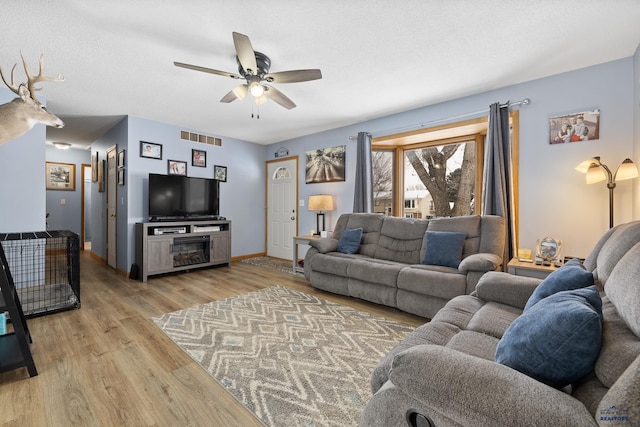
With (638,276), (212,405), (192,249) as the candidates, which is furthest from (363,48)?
(192,249)

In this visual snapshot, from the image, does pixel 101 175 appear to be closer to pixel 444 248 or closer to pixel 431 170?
pixel 431 170

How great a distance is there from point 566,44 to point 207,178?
5.11m

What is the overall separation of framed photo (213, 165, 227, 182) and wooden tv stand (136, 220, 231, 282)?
0.96m

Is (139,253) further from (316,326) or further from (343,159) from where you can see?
(343,159)

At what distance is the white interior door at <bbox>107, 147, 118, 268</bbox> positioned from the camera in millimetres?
4864

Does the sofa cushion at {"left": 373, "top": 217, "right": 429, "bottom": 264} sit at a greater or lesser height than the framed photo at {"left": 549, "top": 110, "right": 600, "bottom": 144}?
lesser

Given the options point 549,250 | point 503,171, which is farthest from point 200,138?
point 549,250

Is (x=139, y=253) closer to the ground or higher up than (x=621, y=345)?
closer to the ground

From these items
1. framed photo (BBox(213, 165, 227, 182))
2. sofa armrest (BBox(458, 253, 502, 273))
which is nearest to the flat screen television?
framed photo (BBox(213, 165, 227, 182))

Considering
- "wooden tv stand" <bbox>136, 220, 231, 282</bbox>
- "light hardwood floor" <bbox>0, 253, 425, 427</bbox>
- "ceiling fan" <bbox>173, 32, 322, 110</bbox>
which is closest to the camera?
"light hardwood floor" <bbox>0, 253, 425, 427</bbox>

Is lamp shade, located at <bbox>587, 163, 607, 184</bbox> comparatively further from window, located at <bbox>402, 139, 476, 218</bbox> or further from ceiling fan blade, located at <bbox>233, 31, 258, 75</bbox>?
ceiling fan blade, located at <bbox>233, 31, 258, 75</bbox>

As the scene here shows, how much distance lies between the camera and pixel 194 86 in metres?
3.30

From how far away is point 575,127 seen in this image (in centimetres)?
289

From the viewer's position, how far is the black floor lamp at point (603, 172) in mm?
2393
